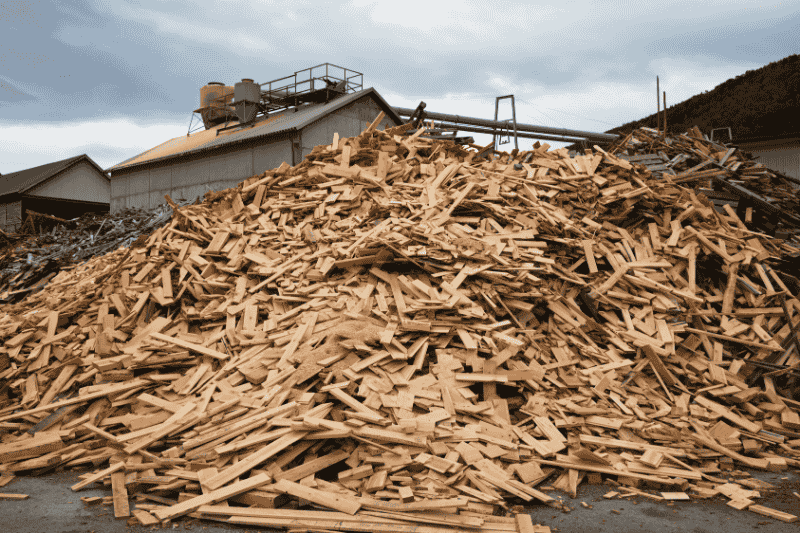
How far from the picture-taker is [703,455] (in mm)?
6184

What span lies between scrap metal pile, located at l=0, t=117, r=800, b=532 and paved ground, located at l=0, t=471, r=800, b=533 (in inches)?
6.5

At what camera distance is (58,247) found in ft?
60.2

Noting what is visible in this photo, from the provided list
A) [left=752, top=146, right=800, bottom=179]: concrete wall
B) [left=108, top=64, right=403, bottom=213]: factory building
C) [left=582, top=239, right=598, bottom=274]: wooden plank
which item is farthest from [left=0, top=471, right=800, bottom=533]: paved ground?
[left=752, top=146, right=800, bottom=179]: concrete wall

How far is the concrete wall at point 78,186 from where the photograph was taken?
34294 mm

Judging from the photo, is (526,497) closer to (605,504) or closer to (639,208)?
(605,504)

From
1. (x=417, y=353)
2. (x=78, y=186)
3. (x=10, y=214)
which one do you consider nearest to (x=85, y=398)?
(x=417, y=353)

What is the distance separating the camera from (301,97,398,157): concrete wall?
20.6 metres

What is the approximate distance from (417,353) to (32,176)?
3849cm

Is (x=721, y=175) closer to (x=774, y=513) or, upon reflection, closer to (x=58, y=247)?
(x=774, y=513)

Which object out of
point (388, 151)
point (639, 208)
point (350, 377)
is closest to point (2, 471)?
point (350, 377)

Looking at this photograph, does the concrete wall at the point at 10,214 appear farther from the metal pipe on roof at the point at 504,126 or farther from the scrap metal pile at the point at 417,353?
the scrap metal pile at the point at 417,353

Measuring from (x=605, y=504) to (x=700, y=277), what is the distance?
5.29 m

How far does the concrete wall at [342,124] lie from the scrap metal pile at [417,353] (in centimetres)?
1030

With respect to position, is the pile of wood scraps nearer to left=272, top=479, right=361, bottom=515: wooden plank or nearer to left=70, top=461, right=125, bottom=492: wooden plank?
left=272, top=479, right=361, bottom=515: wooden plank
